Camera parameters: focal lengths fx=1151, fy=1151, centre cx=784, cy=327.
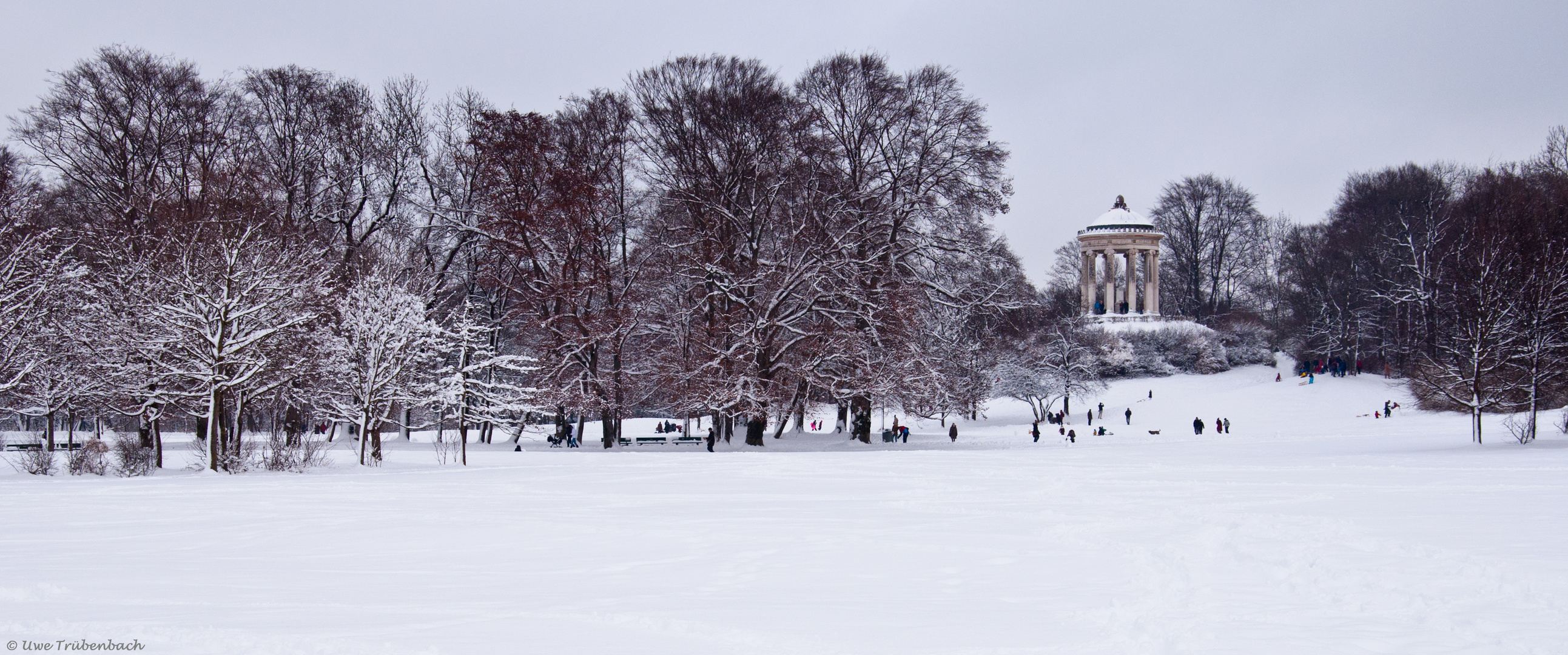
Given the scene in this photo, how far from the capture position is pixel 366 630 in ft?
21.9

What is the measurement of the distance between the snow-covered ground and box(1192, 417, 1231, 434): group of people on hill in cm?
2018

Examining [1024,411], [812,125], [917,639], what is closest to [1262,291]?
[1024,411]

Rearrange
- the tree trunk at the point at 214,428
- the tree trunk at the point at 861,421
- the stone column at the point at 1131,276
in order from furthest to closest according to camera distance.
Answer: the stone column at the point at 1131,276 < the tree trunk at the point at 861,421 < the tree trunk at the point at 214,428

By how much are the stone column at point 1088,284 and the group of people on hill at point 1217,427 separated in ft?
80.6

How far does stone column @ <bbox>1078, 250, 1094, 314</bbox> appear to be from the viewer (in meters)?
69.4

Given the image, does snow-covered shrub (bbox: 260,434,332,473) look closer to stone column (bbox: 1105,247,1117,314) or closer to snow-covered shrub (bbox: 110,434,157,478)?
snow-covered shrub (bbox: 110,434,157,478)

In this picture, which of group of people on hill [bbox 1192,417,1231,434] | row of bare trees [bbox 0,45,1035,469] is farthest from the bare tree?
row of bare trees [bbox 0,45,1035,469]

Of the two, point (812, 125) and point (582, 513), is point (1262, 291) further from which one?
point (582, 513)

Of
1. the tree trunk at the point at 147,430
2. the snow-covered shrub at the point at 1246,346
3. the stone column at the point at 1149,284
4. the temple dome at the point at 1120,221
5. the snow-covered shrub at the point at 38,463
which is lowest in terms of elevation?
the snow-covered shrub at the point at 38,463

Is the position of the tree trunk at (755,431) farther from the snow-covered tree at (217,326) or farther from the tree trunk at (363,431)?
the snow-covered tree at (217,326)

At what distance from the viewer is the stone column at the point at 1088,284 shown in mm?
69375

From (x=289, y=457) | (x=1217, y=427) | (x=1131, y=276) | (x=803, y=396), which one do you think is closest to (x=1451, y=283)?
(x=1217, y=427)

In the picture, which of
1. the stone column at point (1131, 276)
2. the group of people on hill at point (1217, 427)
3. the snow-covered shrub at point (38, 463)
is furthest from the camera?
the stone column at point (1131, 276)

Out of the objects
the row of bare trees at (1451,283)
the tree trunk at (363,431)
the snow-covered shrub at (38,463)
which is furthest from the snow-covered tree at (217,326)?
the row of bare trees at (1451,283)
